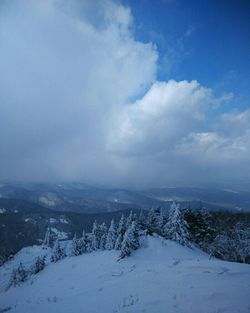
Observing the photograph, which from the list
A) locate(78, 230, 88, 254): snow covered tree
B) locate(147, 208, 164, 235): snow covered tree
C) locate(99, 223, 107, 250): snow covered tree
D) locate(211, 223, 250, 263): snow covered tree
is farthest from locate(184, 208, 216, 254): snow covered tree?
locate(78, 230, 88, 254): snow covered tree

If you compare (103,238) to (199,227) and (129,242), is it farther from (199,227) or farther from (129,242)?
(129,242)

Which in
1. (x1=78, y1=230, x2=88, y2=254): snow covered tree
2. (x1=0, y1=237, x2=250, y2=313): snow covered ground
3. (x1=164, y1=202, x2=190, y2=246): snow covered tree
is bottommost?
(x1=78, y1=230, x2=88, y2=254): snow covered tree

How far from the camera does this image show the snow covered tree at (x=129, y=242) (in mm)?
32625

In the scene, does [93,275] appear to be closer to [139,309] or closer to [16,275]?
[139,309]

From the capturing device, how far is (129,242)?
34.1 metres

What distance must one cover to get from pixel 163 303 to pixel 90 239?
46.7m

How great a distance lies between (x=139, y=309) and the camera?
517 inches

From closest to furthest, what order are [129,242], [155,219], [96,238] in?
[129,242], [155,219], [96,238]

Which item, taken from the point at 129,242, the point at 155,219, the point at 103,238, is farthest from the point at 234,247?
the point at 103,238

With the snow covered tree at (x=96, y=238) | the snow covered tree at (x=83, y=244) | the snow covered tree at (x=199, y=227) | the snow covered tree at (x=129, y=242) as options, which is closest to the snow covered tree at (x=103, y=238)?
the snow covered tree at (x=96, y=238)

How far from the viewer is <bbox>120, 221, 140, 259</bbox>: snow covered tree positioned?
3262 centimetres

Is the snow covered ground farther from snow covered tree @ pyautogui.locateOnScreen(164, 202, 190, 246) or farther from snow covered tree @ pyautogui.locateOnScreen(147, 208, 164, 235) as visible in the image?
snow covered tree @ pyautogui.locateOnScreen(147, 208, 164, 235)

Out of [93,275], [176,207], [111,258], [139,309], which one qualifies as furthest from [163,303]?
[176,207]

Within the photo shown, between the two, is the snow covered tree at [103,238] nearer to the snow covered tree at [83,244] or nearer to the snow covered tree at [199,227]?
the snow covered tree at [83,244]
